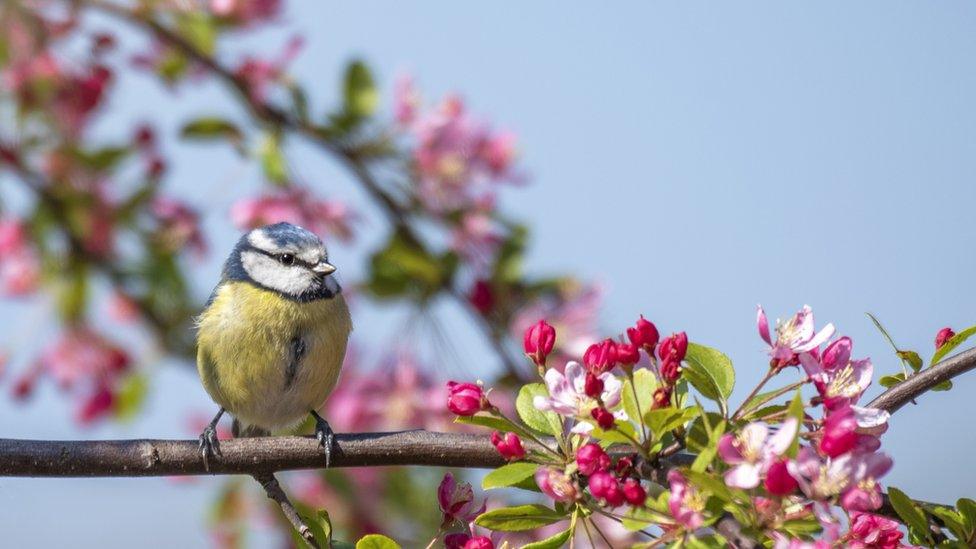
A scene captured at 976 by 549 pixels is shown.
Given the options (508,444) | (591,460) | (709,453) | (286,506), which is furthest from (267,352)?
(709,453)

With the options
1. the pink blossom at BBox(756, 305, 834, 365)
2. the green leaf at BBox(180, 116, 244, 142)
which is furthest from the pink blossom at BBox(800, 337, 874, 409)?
the green leaf at BBox(180, 116, 244, 142)

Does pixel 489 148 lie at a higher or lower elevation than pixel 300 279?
higher

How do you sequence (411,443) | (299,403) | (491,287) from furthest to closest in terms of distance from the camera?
1. (491,287)
2. (299,403)
3. (411,443)

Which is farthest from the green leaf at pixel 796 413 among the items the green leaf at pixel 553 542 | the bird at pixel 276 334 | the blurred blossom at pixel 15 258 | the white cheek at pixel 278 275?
the blurred blossom at pixel 15 258

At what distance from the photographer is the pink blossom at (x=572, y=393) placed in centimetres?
172

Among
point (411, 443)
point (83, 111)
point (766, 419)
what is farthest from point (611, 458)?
point (83, 111)

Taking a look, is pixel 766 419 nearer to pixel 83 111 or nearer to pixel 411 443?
pixel 411 443

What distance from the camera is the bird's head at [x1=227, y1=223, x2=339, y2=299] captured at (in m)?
3.29

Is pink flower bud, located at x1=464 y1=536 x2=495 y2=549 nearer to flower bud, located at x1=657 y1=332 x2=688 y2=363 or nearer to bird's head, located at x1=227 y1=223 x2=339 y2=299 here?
flower bud, located at x1=657 y1=332 x2=688 y2=363

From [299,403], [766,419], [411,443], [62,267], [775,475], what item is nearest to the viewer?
[775,475]

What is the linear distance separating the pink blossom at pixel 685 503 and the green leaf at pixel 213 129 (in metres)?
2.66

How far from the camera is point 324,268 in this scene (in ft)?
10.8

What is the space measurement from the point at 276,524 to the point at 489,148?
167 cm

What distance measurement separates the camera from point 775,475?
1458mm
